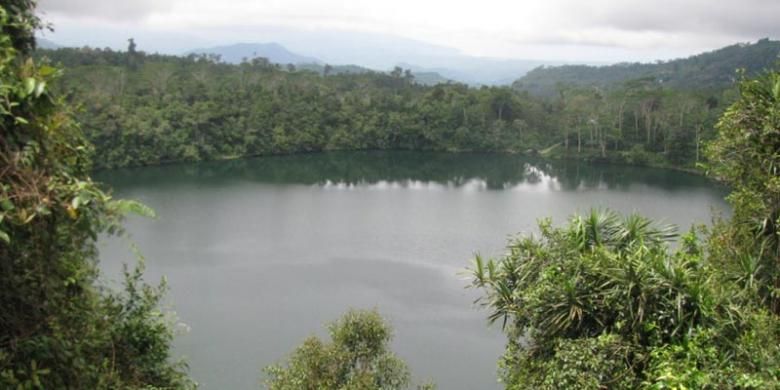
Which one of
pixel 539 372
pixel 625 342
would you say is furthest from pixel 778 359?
pixel 539 372

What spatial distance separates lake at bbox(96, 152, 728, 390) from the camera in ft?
45.5

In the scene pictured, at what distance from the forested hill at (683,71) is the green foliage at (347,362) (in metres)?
68.6

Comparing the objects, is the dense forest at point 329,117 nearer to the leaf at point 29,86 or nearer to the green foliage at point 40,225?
the green foliage at point 40,225

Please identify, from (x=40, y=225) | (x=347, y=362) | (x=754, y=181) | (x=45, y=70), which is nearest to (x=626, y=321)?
(x=754, y=181)

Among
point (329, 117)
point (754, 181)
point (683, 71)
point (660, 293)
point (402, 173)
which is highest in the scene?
point (683, 71)

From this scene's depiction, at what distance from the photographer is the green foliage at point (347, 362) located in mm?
8125

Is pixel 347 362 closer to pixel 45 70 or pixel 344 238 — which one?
pixel 45 70

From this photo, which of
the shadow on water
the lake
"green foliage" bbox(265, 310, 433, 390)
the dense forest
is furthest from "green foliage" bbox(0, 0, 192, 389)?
the dense forest

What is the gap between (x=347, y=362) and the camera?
8375mm

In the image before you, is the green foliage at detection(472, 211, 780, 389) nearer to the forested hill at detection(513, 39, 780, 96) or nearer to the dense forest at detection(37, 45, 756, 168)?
the dense forest at detection(37, 45, 756, 168)

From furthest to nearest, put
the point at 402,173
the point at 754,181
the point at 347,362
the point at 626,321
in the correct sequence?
the point at 402,173, the point at 347,362, the point at 754,181, the point at 626,321

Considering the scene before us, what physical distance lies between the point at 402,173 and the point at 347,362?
29.9 m

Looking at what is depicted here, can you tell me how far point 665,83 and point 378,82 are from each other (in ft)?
137

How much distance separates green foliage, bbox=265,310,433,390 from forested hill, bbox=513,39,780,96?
68596 millimetres
